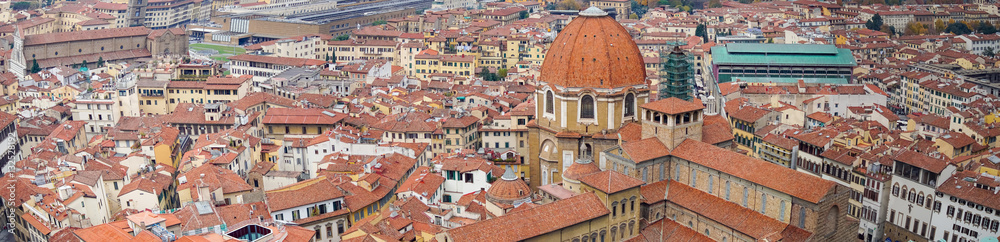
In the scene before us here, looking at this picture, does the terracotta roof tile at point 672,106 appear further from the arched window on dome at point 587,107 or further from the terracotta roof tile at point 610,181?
the terracotta roof tile at point 610,181

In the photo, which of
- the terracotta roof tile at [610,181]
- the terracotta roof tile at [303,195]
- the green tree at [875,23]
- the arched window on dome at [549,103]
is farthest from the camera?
the green tree at [875,23]

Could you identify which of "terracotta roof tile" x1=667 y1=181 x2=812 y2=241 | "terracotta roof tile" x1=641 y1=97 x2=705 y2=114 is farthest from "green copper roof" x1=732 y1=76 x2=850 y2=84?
"terracotta roof tile" x1=667 y1=181 x2=812 y2=241

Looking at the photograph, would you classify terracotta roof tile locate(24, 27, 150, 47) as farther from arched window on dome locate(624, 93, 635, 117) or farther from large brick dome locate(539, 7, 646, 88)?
arched window on dome locate(624, 93, 635, 117)

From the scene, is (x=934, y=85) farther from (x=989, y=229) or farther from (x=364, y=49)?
(x=364, y=49)

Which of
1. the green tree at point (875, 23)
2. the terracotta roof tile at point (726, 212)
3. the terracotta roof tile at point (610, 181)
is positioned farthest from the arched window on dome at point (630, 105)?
the green tree at point (875, 23)

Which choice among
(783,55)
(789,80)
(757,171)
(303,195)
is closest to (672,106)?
(757,171)
